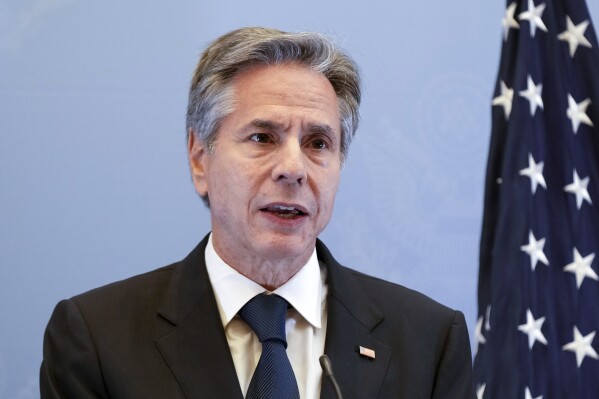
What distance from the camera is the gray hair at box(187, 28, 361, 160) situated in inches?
86.0

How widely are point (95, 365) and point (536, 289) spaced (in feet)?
4.71

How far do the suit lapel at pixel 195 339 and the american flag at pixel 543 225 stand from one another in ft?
3.52

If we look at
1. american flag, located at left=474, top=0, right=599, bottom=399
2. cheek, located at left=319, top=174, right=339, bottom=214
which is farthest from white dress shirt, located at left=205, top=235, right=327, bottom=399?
american flag, located at left=474, top=0, right=599, bottom=399

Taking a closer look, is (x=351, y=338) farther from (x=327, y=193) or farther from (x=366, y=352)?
(x=327, y=193)

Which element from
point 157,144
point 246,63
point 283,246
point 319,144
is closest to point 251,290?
point 283,246

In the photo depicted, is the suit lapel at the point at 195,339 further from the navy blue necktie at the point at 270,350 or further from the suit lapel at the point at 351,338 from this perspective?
the suit lapel at the point at 351,338

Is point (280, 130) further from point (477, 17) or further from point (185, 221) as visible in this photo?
point (477, 17)

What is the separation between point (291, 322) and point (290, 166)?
353 millimetres

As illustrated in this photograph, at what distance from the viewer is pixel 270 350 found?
2018 mm

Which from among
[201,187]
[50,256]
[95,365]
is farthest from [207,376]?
[50,256]

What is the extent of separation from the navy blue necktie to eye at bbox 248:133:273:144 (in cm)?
34

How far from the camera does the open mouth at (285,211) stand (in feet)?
6.87

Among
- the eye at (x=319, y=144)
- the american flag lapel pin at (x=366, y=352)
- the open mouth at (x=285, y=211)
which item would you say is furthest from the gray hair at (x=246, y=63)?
the american flag lapel pin at (x=366, y=352)

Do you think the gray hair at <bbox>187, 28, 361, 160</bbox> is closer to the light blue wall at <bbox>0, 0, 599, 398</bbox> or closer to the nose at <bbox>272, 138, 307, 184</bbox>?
the nose at <bbox>272, 138, 307, 184</bbox>
